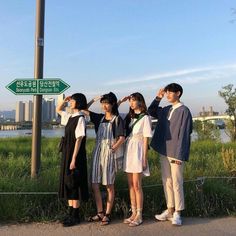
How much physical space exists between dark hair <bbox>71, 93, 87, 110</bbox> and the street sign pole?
4.67 ft

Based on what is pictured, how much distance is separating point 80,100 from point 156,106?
1.17 metres

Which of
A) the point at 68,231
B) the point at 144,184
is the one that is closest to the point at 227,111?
the point at 144,184

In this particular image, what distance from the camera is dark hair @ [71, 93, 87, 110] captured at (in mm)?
6023

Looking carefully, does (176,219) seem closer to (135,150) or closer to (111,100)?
(135,150)

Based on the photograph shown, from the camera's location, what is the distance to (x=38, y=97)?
7262 mm

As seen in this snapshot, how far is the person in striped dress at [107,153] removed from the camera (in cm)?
600

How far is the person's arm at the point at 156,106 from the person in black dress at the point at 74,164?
1001 mm

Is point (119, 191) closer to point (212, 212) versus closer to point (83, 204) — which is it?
point (83, 204)

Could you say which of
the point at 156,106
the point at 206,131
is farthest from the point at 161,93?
the point at 206,131

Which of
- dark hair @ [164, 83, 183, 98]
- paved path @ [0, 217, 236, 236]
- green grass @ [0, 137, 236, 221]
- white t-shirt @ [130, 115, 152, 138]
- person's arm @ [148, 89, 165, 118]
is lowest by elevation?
paved path @ [0, 217, 236, 236]

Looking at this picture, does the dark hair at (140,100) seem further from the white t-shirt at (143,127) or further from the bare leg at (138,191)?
the bare leg at (138,191)

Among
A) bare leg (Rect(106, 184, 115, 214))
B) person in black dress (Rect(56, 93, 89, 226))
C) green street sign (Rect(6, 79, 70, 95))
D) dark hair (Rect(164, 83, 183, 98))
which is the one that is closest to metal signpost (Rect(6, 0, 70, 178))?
green street sign (Rect(6, 79, 70, 95))

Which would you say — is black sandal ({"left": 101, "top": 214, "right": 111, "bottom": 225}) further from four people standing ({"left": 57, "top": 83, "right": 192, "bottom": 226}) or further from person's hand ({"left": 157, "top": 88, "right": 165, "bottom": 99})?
person's hand ({"left": 157, "top": 88, "right": 165, "bottom": 99})

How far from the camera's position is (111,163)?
6043 millimetres
